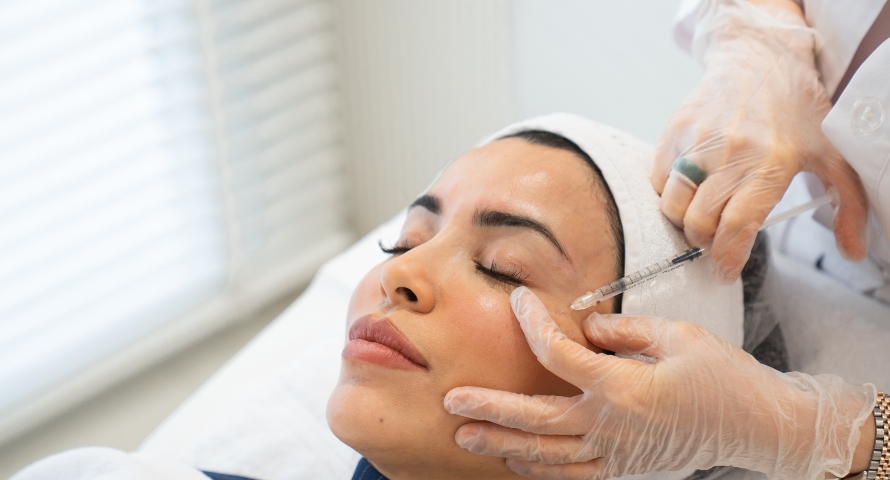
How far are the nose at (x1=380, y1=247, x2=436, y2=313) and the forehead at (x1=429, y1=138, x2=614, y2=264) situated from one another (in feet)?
0.40

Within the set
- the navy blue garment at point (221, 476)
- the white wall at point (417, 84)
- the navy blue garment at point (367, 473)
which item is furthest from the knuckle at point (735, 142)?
the white wall at point (417, 84)

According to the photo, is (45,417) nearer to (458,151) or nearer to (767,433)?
(458,151)

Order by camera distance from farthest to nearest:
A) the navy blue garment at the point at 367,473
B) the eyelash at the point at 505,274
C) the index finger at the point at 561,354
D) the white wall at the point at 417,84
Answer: the white wall at the point at 417,84 → the navy blue garment at the point at 367,473 → the eyelash at the point at 505,274 → the index finger at the point at 561,354

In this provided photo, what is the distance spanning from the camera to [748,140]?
1.20m

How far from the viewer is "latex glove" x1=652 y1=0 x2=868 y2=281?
1.18 metres

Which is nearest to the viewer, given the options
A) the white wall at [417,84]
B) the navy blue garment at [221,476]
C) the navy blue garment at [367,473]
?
the navy blue garment at [367,473]

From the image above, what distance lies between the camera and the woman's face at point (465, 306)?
1.08m

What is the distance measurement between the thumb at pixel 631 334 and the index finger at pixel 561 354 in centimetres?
6

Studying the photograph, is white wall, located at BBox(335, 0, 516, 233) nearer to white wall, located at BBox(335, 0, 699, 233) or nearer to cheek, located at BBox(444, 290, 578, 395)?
white wall, located at BBox(335, 0, 699, 233)

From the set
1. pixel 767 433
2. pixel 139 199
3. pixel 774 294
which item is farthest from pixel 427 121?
pixel 767 433

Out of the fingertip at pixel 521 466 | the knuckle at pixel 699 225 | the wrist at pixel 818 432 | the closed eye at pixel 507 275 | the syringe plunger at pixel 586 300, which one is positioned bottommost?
the fingertip at pixel 521 466

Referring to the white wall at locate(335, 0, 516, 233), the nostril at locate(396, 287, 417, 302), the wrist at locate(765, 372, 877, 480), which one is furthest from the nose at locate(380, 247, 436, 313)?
the white wall at locate(335, 0, 516, 233)

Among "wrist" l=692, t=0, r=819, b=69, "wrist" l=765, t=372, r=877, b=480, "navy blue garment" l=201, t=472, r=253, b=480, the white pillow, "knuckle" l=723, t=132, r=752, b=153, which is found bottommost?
the white pillow

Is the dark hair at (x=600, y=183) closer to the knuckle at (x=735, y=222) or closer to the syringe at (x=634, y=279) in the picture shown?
the syringe at (x=634, y=279)
